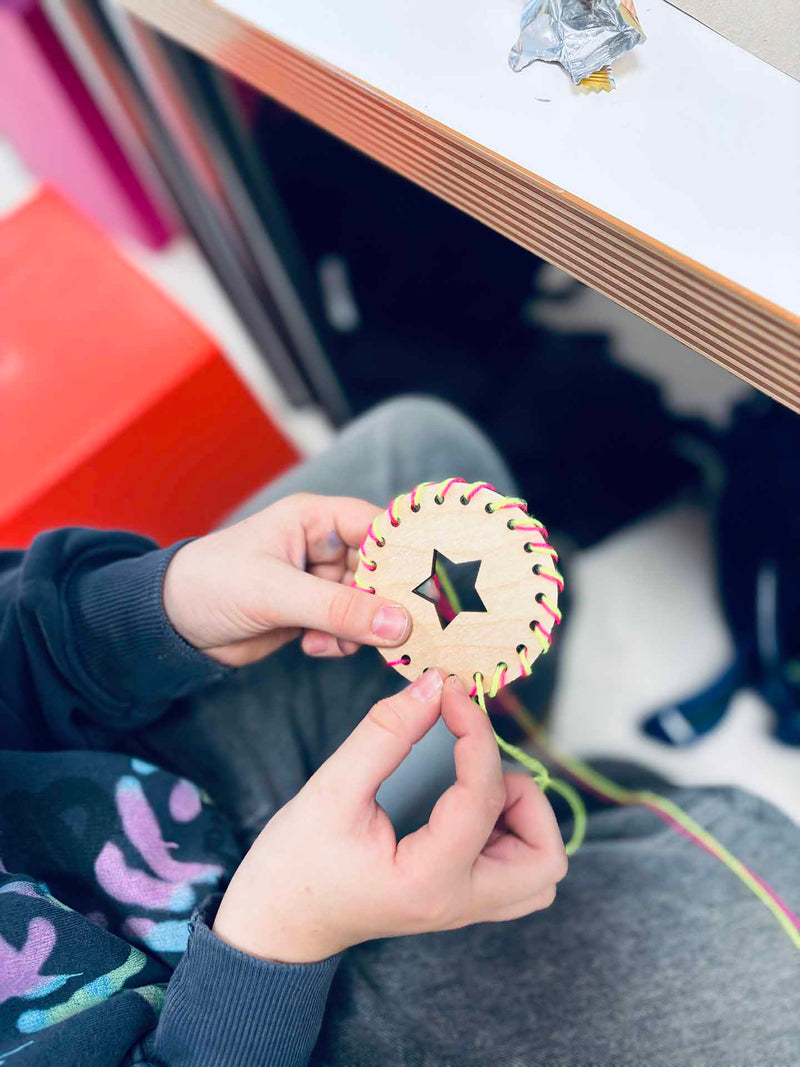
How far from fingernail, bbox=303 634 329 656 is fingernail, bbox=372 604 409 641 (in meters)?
0.10

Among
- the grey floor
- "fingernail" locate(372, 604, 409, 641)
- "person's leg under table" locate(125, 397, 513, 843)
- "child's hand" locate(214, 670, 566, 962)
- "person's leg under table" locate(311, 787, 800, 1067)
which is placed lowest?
the grey floor

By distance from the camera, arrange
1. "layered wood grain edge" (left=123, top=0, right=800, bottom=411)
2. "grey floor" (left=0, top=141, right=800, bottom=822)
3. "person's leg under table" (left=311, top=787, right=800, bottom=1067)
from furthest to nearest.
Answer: "grey floor" (left=0, top=141, right=800, bottom=822) < "person's leg under table" (left=311, top=787, right=800, bottom=1067) < "layered wood grain edge" (left=123, top=0, right=800, bottom=411)

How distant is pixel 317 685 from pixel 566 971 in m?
0.26

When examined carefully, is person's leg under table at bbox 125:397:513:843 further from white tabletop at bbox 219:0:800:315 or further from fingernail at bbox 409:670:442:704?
white tabletop at bbox 219:0:800:315

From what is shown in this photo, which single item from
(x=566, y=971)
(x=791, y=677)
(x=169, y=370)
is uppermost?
(x=169, y=370)

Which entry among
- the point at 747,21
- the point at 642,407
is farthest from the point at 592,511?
the point at 747,21

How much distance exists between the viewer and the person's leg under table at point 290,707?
0.56 m

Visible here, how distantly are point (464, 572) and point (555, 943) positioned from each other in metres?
0.27

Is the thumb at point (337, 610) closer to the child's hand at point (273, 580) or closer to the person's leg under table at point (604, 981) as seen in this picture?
the child's hand at point (273, 580)

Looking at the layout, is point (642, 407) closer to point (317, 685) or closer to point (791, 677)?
point (791, 677)

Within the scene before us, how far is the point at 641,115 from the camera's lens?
0.38m

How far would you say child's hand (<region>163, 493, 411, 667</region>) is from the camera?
44 cm

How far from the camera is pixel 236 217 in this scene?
911 mm

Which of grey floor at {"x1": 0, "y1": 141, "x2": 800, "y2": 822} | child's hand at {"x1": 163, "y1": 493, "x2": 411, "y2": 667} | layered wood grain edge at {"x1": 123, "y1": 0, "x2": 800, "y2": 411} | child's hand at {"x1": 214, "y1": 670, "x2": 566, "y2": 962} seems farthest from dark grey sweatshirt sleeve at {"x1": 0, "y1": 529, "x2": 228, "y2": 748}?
grey floor at {"x1": 0, "y1": 141, "x2": 800, "y2": 822}
